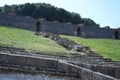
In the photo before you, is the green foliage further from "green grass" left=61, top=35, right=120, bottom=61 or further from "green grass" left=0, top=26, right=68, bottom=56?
"green grass" left=0, top=26, right=68, bottom=56

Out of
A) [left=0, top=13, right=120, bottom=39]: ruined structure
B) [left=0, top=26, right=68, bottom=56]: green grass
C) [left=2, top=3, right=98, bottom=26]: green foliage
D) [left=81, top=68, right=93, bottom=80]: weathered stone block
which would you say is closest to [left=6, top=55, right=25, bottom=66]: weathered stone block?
[left=81, top=68, right=93, bottom=80]: weathered stone block

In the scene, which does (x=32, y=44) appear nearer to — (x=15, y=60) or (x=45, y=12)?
(x=15, y=60)

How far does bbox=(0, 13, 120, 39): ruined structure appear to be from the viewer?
148ft

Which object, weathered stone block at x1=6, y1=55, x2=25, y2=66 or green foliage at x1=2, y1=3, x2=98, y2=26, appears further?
green foliage at x1=2, y1=3, x2=98, y2=26

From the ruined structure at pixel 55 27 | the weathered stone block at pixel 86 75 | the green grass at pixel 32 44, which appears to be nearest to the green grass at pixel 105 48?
the green grass at pixel 32 44

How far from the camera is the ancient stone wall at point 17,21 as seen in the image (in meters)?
44.4

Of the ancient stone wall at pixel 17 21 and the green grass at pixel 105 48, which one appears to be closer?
the green grass at pixel 105 48

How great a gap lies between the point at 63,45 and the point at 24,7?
154 ft

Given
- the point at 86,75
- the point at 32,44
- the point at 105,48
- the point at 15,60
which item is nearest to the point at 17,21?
the point at 105,48

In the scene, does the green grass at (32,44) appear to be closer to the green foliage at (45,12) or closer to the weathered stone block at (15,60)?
the weathered stone block at (15,60)

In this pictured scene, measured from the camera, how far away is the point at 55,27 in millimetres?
48750

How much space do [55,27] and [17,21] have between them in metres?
6.08

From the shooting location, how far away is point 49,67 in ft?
47.9

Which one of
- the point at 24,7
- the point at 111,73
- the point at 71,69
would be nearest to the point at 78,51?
the point at 111,73
